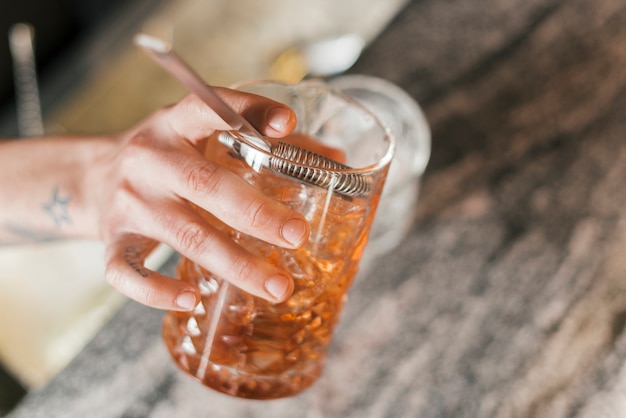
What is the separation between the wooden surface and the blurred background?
51 cm

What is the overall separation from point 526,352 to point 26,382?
2.21ft

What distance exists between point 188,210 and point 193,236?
3cm

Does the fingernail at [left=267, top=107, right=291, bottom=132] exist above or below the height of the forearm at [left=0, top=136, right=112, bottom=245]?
above

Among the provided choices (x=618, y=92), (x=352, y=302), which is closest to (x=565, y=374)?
(x=352, y=302)

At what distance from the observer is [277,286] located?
18.8 inches

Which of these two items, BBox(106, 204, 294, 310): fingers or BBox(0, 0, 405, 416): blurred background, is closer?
BBox(106, 204, 294, 310): fingers

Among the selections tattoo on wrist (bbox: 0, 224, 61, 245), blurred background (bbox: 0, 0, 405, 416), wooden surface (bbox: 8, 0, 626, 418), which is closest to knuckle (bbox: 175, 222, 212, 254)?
wooden surface (bbox: 8, 0, 626, 418)

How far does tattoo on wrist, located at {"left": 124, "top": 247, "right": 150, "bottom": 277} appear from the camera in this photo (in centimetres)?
51

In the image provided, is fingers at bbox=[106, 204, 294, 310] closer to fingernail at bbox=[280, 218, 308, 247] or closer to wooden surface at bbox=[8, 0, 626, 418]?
fingernail at bbox=[280, 218, 308, 247]

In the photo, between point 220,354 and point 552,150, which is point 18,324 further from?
point 552,150

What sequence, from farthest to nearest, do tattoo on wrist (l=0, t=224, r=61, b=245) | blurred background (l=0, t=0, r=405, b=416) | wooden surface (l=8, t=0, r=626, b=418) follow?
blurred background (l=0, t=0, r=405, b=416)
tattoo on wrist (l=0, t=224, r=61, b=245)
wooden surface (l=8, t=0, r=626, b=418)

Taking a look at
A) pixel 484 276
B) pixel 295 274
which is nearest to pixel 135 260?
pixel 295 274

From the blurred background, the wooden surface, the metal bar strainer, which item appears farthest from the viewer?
the blurred background

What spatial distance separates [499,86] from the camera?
0.93m
